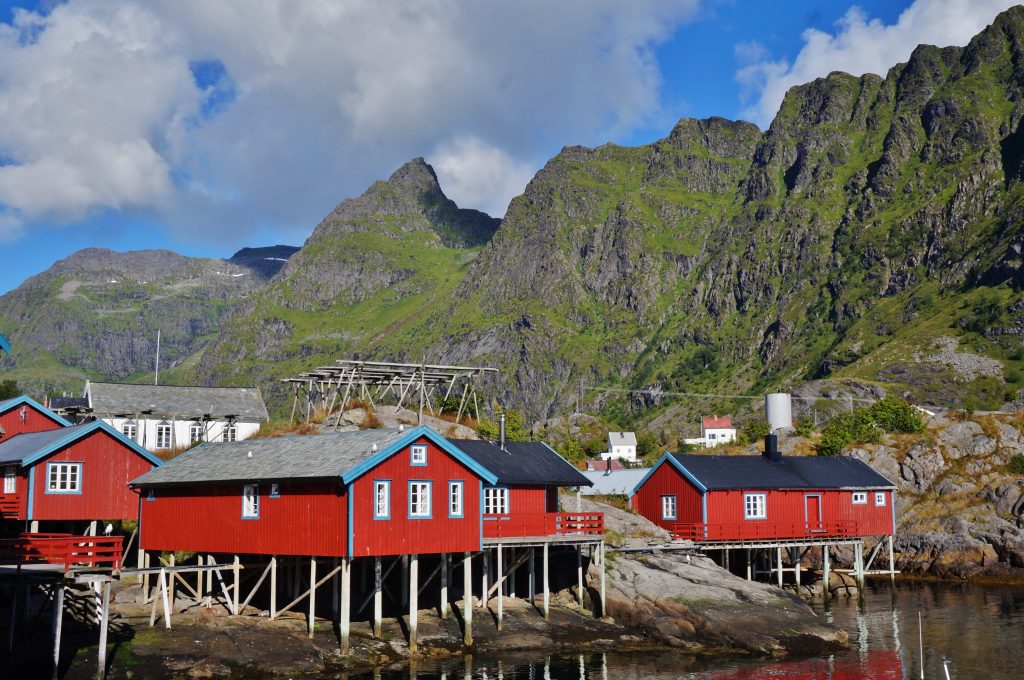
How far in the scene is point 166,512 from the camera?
46.5 metres

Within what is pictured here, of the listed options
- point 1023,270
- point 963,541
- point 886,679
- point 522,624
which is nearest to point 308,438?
point 522,624

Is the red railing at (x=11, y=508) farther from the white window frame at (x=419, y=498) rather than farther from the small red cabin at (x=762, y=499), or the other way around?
the small red cabin at (x=762, y=499)

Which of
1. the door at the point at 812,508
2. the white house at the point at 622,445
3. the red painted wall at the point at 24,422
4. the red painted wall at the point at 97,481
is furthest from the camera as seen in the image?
the white house at the point at 622,445

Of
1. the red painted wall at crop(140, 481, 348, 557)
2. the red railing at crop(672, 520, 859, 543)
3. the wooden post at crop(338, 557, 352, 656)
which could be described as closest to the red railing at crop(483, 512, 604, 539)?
the wooden post at crop(338, 557, 352, 656)

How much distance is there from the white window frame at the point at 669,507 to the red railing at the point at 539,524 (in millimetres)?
16297

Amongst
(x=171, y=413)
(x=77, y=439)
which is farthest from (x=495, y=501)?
(x=171, y=413)

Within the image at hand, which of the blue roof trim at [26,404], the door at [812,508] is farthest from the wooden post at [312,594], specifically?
the door at [812,508]

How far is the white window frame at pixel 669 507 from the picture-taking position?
6700cm

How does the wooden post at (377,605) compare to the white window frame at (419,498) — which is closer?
the wooden post at (377,605)

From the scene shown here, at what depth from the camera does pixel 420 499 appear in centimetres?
4266

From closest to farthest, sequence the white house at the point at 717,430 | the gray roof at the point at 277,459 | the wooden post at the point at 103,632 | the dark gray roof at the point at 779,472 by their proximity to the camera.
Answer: the wooden post at the point at 103,632 < the gray roof at the point at 277,459 < the dark gray roof at the point at 779,472 < the white house at the point at 717,430

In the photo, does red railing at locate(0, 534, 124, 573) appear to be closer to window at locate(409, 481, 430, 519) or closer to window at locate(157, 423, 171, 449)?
window at locate(409, 481, 430, 519)

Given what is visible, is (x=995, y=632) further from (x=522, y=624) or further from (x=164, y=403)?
(x=164, y=403)

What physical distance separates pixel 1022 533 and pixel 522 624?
45.8 metres
